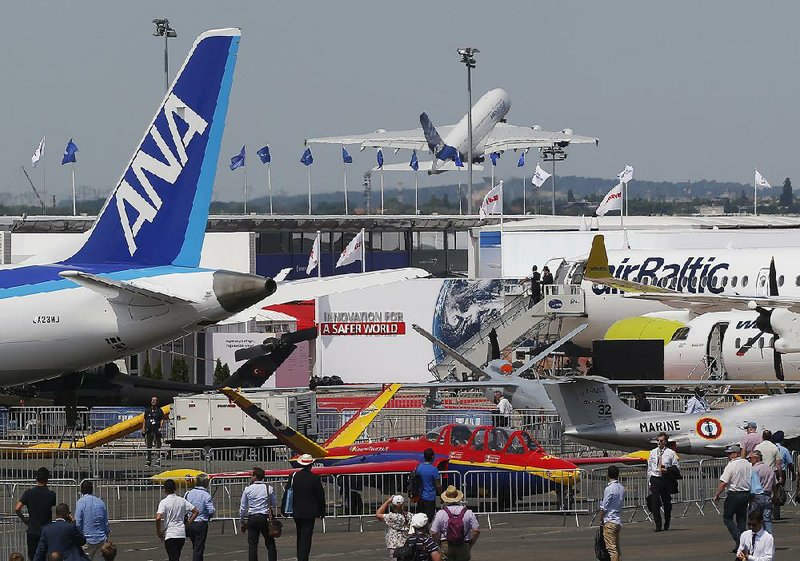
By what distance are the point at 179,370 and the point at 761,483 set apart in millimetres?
33416

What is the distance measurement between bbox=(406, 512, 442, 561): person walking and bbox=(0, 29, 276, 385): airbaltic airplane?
25.7 feet

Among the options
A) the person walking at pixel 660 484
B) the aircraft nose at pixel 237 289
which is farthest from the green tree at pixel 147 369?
the person walking at pixel 660 484

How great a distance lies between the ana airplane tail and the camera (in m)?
31.1

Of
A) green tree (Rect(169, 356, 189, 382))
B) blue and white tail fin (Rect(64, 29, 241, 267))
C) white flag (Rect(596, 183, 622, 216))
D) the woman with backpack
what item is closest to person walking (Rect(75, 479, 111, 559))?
the woman with backpack

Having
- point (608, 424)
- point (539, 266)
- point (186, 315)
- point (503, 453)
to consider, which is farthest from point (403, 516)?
point (539, 266)

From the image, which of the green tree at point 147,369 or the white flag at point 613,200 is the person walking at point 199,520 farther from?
the white flag at point 613,200

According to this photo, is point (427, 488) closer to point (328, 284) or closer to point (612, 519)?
point (612, 519)

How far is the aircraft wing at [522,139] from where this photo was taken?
139375 millimetres

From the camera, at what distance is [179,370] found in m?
52.4

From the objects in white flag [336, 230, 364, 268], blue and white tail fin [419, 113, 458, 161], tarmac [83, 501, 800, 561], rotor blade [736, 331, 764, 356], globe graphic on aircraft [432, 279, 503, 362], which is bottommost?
tarmac [83, 501, 800, 561]

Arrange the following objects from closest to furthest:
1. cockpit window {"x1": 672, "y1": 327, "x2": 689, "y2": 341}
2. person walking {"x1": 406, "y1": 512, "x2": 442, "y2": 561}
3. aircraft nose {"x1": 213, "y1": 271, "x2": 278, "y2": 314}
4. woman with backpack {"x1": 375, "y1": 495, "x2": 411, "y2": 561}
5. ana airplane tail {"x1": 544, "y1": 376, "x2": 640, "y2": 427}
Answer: person walking {"x1": 406, "y1": 512, "x2": 442, "y2": 561} < woman with backpack {"x1": 375, "y1": 495, "x2": 411, "y2": 561} < aircraft nose {"x1": 213, "y1": 271, "x2": 278, "y2": 314} < ana airplane tail {"x1": 544, "y1": 376, "x2": 640, "y2": 427} < cockpit window {"x1": 672, "y1": 327, "x2": 689, "y2": 341}

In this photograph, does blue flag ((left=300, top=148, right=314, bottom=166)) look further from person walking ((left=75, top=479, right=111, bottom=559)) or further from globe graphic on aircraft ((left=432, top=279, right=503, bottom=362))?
person walking ((left=75, top=479, right=111, bottom=559))

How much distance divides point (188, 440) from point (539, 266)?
3703 cm

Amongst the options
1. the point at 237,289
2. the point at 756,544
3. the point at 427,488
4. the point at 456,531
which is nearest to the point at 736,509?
the point at 427,488
